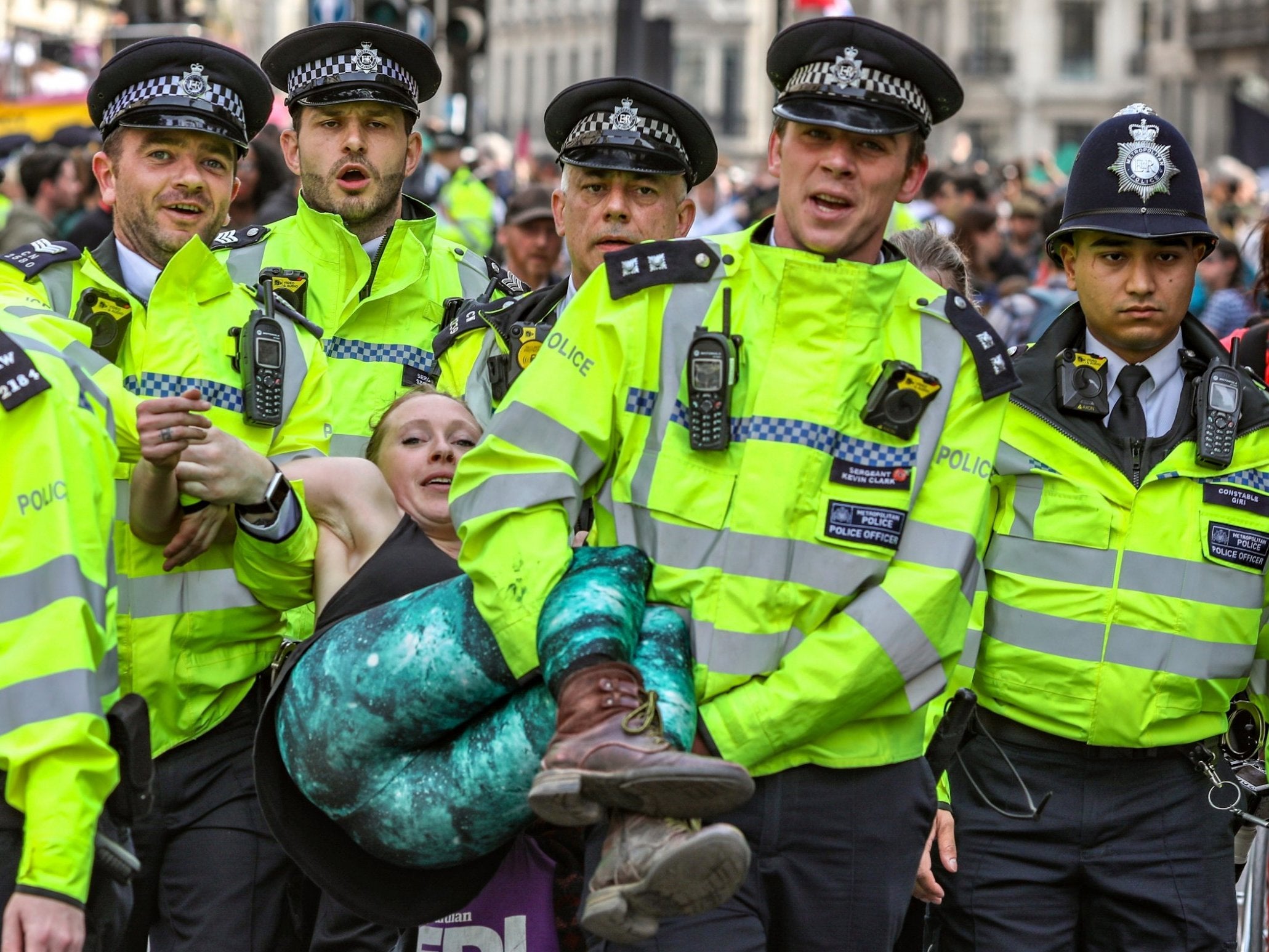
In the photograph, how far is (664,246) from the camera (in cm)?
388

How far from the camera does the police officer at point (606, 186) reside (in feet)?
18.0

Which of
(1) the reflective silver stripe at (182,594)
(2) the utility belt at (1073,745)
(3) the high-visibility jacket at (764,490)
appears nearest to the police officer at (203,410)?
(1) the reflective silver stripe at (182,594)

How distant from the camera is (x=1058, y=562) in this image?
4.67 metres

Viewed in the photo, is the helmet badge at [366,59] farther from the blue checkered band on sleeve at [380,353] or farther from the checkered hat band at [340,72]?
the blue checkered band on sleeve at [380,353]

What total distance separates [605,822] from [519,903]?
1.29m

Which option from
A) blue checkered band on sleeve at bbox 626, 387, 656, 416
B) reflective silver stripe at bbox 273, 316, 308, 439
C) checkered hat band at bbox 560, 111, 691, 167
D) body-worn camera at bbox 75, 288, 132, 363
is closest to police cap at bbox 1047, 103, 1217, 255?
checkered hat band at bbox 560, 111, 691, 167

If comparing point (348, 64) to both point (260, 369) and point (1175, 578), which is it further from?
point (1175, 578)

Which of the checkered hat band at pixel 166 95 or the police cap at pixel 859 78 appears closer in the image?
the police cap at pixel 859 78

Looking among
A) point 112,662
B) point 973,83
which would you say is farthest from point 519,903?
point 973,83

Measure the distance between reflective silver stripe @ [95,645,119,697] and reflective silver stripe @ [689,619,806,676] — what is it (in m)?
1.17

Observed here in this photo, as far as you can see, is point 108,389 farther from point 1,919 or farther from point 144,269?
point 1,919

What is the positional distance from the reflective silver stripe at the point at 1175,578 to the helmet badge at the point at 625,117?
6.38 ft

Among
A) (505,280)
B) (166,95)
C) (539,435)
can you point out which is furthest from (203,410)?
(505,280)

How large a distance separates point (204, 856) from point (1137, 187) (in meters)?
2.90
